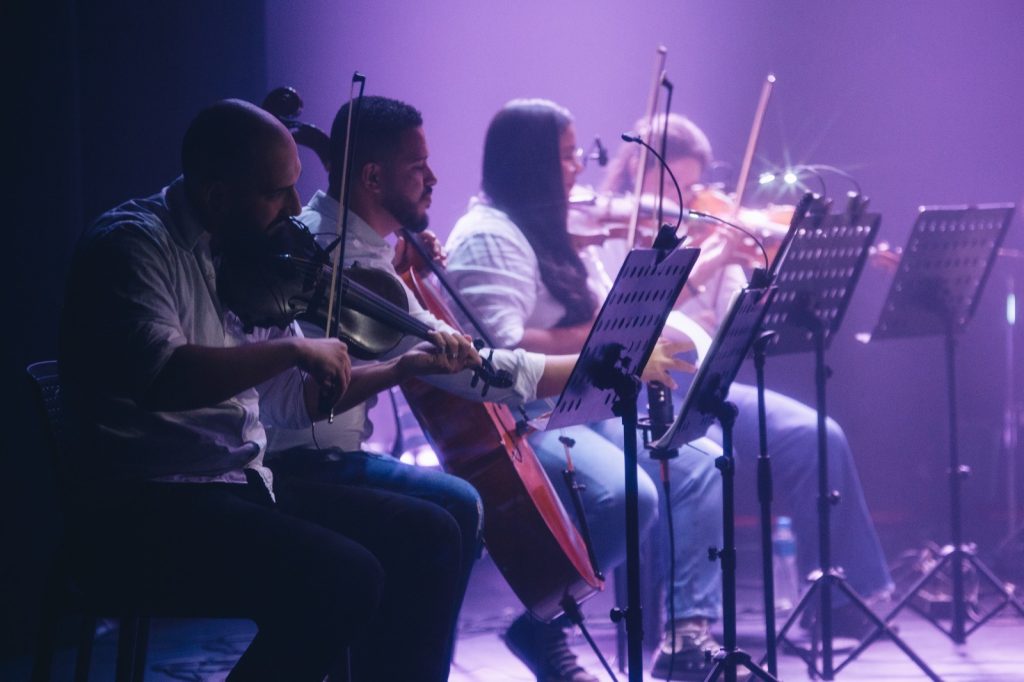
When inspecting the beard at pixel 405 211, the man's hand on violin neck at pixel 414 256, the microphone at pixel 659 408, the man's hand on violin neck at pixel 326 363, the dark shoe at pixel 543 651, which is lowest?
the dark shoe at pixel 543 651

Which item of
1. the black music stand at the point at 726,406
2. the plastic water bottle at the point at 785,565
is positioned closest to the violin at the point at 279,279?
the black music stand at the point at 726,406

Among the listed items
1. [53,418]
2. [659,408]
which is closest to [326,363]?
[53,418]

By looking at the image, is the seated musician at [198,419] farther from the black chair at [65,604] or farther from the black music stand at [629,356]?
the black music stand at [629,356]

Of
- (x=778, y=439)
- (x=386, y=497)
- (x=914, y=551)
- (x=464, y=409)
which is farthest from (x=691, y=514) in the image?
(x=914, y=551)

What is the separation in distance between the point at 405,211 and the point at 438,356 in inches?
23.5

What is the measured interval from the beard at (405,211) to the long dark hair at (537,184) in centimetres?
67

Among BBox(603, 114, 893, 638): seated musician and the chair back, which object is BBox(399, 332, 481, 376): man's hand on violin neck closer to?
the chair back

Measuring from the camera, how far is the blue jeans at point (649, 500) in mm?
3242

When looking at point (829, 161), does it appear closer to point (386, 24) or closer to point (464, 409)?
point (386, 24)

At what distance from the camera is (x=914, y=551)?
4.84 m

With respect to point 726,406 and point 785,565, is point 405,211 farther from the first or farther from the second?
point 785,565

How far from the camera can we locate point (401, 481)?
107 inches

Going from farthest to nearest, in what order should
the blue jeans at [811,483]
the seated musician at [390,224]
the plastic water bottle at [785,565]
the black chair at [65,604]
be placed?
1. the plastic water bottle at [785,565]
2. the blue jeans at [811,483]
3. the seated musician at [390,224]
4. the black chair at [65,604]

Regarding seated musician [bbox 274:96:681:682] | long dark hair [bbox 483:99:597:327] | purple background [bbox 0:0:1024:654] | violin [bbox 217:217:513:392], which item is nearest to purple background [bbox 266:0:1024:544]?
purple background [bbox 0:0:1024:654]
